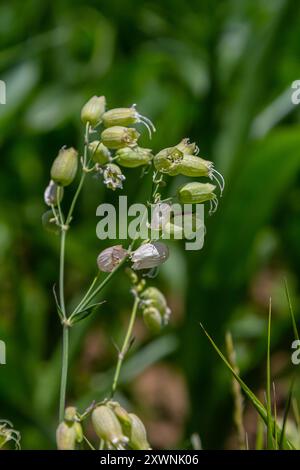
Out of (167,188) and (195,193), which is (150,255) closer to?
(195,193)

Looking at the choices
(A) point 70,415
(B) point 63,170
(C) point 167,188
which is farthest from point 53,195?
(C) point 167,188

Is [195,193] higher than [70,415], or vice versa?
[195,193]

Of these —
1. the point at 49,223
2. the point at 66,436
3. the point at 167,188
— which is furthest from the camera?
the point at 167,188

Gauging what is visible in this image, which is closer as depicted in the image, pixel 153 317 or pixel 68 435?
pixel 68 435

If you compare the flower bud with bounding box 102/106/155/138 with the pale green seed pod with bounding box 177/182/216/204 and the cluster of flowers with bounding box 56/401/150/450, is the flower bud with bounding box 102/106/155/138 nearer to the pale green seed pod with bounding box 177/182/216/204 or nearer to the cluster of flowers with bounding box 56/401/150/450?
the pale green seed pod with bounding box 177/182/216/204


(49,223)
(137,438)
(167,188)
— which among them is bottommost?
(137,438)

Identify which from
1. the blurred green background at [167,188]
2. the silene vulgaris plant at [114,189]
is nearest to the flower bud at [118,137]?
the silene vulgaris plant at [114,189]
